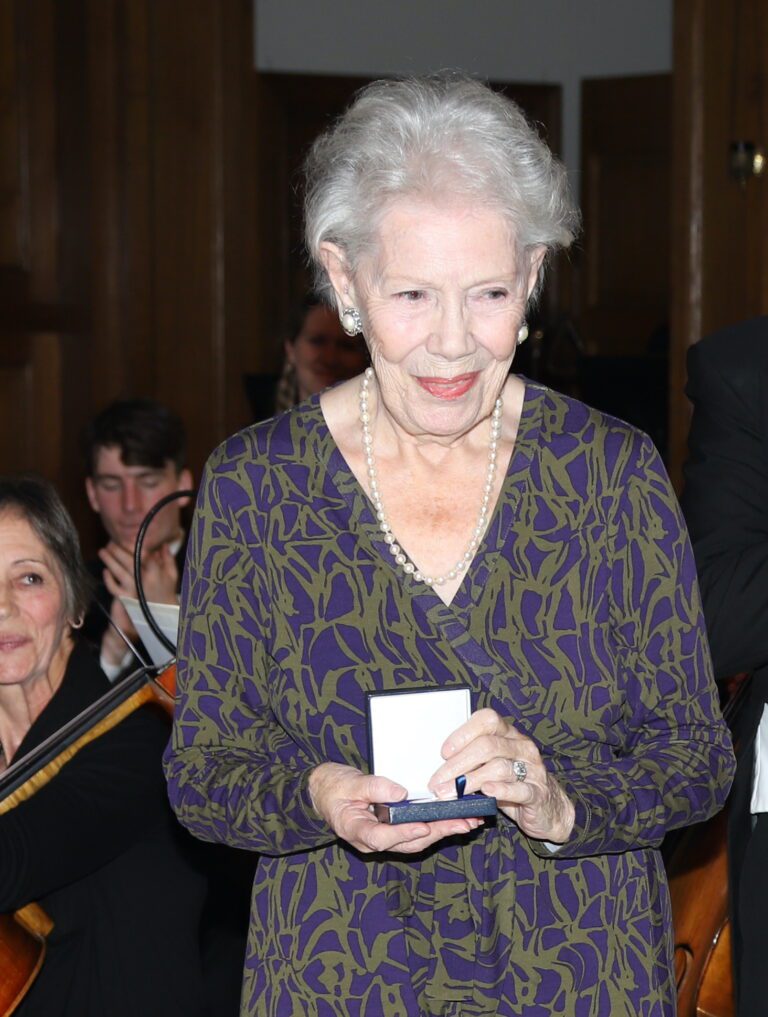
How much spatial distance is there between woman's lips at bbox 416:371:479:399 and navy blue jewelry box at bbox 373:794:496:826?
1.52 feet

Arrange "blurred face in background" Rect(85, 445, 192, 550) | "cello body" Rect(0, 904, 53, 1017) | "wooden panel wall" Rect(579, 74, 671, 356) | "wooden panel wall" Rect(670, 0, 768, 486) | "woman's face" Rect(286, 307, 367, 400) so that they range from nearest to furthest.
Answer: "cello body" Rect(0, 904, 53, 1017) → "blurred face in background" Rect(85, 445, 192, 550) → "woman's face" Rect(286, 307, 367, 400) → "wooden panel wall" Rect(670, 0, 768, 486) → "wooden panel wall" Rect(579, 74, 671, 356)

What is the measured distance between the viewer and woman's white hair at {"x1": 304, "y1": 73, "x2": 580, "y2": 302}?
5.57 feet

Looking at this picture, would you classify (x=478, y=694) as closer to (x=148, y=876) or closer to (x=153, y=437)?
(x=148, y=876)

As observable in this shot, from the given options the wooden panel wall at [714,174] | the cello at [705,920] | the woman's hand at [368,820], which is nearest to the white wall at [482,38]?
the wooden panel wall at [714,174]

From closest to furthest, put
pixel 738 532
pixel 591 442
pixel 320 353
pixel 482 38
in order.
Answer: pixel 591 442 → pixel 738 532 → pixel 320 353 → pixel 482 38

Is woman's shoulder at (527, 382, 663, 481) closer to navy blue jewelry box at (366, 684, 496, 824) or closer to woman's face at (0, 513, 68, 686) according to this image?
navy blue jewelry box at (366, 684, 496, 824)

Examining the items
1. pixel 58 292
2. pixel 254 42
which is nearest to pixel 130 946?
pixel 58 292

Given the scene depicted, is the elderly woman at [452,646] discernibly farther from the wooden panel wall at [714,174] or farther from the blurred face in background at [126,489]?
the wooden panel wall at [714,174]

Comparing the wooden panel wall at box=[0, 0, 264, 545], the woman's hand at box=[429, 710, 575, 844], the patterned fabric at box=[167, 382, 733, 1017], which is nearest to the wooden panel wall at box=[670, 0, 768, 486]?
the wooden panel wall at box=[0, 0, 264, 545]

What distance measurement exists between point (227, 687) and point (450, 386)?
0.42m

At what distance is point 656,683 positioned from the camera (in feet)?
5.59

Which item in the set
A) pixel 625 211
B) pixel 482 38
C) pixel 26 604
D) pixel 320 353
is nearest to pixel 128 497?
pixel 320 353

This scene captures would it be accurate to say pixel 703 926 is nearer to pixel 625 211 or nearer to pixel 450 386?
pixel 450 386

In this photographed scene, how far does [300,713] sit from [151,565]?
88.6 inches
